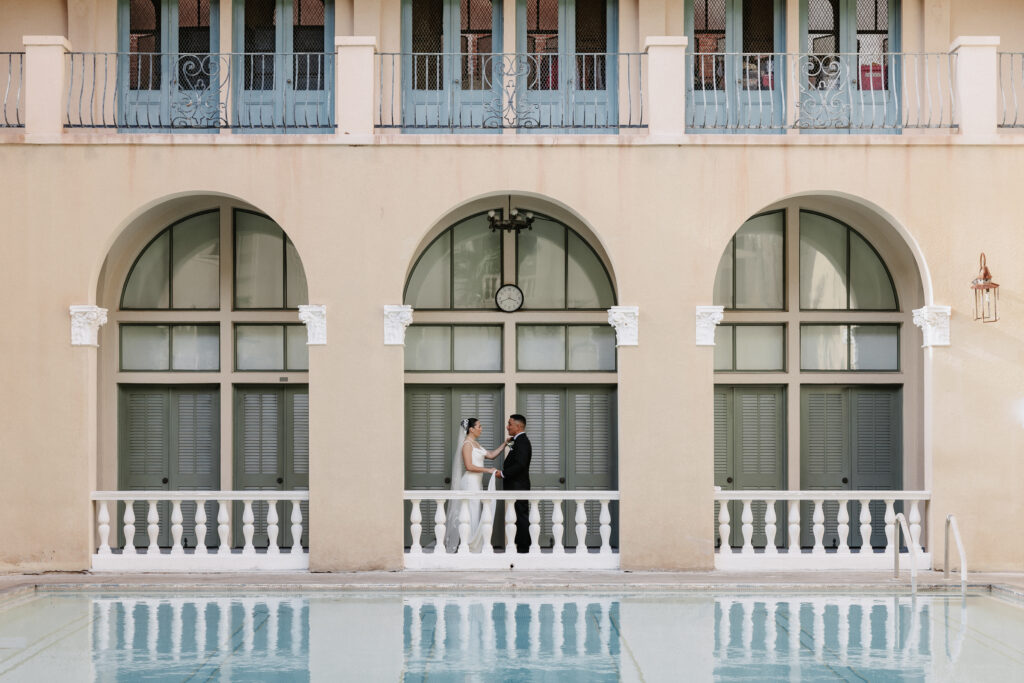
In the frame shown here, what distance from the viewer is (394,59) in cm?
1508

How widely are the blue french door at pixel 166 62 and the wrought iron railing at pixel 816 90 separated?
5.72m

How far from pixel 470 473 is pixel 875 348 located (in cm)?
522

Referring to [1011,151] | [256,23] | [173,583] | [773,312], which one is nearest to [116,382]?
[173,583]

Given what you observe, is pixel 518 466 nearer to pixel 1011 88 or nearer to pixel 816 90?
pixel 816 90

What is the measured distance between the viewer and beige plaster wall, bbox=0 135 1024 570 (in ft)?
44.3

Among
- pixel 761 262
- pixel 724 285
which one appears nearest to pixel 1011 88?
pixel 761 262

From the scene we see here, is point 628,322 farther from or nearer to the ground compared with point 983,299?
nearer to the ground

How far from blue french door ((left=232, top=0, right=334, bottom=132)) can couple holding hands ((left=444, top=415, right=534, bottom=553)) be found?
407cm

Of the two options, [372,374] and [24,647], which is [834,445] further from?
[24,647]

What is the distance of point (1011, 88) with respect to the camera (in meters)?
15.0

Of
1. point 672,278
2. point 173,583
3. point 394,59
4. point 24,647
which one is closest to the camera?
point 24,647

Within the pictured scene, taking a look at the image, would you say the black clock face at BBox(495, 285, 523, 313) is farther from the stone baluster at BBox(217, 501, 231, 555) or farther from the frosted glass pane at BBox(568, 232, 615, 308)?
the stone baluster at BBox(217, 501, 231, 555)

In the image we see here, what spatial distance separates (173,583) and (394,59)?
6.49 metres

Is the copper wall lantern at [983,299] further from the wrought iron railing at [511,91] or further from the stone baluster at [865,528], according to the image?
the wrought iron railing at [511,91]
